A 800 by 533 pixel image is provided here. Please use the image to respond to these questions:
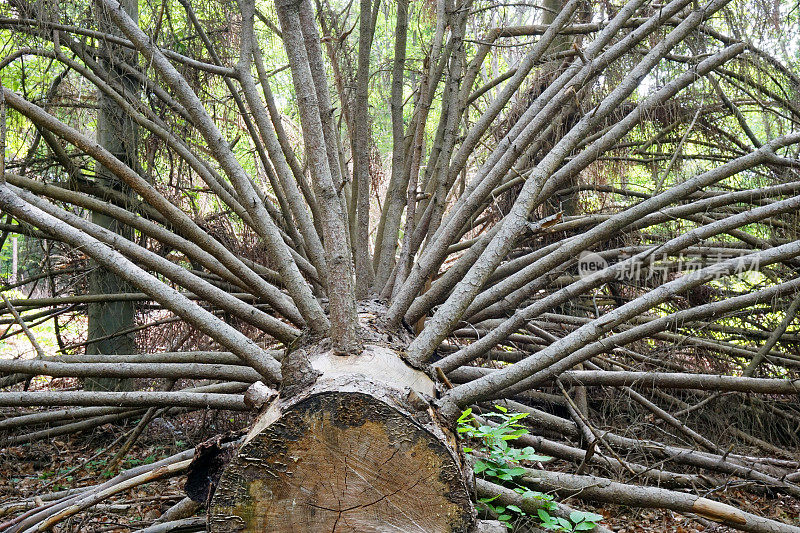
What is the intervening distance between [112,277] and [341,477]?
369 cm

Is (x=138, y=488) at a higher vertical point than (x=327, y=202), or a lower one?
lower

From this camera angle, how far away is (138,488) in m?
3.54

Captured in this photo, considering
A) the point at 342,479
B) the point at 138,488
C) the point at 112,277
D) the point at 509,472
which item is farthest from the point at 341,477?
the point at 112,277

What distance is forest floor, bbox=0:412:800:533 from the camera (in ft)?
9.95

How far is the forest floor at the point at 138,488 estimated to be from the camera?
119 inches

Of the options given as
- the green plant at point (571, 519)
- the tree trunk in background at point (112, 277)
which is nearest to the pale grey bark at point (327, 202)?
the green plant at point (571, 519)

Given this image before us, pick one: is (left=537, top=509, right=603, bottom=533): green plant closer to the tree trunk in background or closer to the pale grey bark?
the pale grey bark

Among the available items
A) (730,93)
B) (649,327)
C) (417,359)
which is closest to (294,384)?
(417,359)

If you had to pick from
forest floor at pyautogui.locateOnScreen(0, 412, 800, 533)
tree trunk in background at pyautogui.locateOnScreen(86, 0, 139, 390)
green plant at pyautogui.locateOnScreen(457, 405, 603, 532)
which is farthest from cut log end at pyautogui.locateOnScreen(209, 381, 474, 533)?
tree trunk in background at pyautogui.locateOnScreen(86, 0, 139, 390)

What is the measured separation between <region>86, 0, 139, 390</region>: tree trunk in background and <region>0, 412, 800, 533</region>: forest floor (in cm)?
49

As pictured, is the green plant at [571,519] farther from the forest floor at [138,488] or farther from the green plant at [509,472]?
the forest floor at [138,488]

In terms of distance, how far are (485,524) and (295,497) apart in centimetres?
64

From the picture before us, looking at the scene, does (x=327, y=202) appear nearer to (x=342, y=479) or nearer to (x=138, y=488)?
(x=342, y=479)

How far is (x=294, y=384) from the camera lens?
2160 millimetres
